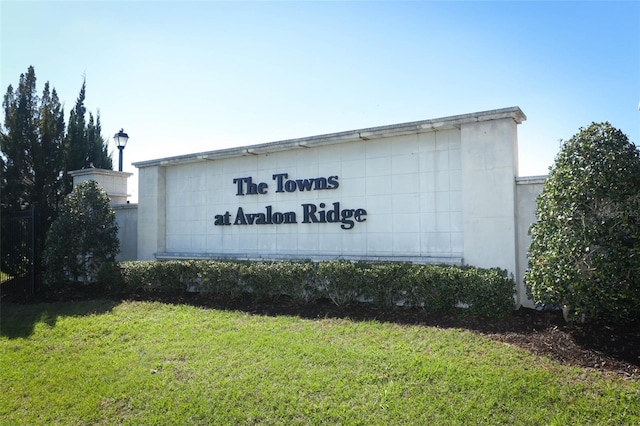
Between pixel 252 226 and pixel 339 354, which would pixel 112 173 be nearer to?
pixel 252 226

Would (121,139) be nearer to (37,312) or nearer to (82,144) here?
(82,144)

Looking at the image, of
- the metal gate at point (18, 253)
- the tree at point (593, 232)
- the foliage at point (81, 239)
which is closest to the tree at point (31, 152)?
the metal gate at point (18, 253)

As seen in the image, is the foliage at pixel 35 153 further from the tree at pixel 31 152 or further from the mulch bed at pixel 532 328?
the mulch bed at pixel 532 328

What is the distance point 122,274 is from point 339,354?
23.9ft

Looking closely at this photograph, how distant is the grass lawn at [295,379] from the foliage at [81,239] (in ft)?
13.1

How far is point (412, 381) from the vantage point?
200 inches

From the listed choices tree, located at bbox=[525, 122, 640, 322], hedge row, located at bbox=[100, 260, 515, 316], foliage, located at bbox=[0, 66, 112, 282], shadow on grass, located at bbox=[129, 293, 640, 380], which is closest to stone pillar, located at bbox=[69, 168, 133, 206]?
foliage, located at bbox=[0, 66, 112, 282]

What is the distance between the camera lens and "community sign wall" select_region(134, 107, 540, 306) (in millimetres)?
8234

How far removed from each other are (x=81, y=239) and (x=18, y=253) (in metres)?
2.30

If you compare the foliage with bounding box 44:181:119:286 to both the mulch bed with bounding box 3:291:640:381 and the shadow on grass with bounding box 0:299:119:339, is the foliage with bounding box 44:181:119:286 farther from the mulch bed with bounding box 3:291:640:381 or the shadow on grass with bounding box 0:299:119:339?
the mulch bed with bounding box 3:291:640:381

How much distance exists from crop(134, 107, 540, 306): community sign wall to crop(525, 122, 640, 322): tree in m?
1.59

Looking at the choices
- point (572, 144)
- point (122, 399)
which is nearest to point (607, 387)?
point (572, 144)

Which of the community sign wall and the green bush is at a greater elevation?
the community sign wall

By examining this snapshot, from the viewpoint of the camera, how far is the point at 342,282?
27.2 feet
